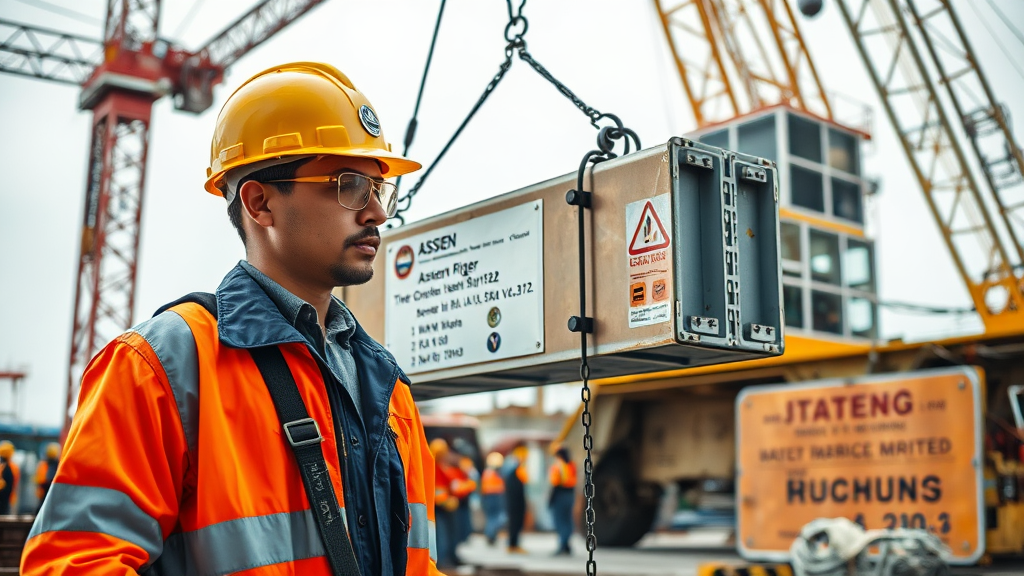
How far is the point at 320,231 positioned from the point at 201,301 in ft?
0.92

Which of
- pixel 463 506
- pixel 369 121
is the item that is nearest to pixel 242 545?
pixel 369 121

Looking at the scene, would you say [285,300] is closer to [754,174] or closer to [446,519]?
[754,174]

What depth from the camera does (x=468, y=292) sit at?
3.29m

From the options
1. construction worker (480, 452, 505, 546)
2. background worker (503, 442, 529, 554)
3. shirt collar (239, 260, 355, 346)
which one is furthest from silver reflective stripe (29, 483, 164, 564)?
construction worker (480, 452, 505, 546)

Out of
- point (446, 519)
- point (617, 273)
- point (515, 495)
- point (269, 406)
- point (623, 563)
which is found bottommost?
point (623, 563)

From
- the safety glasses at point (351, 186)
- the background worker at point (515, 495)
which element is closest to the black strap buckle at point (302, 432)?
the safety glasses at point (351, 186)

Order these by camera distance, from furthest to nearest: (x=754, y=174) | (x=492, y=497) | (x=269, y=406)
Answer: (x=492, y=497)
(x=754, y=174)
(x=269, y=406)

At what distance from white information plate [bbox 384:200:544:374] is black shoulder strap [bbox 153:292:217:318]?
1208 mm

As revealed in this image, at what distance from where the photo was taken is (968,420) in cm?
791

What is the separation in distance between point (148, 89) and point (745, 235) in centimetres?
2738

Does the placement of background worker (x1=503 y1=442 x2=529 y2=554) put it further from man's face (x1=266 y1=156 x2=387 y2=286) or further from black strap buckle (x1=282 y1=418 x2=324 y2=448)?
black strap buckle (x1=282 y1=418 x2=324 y2=448)

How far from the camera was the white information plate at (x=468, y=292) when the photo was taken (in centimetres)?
305

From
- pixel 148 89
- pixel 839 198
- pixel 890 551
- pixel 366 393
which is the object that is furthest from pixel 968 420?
pixel 148 89

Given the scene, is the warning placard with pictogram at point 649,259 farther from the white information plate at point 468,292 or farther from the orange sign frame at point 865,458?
the orange sign frame at point 865,458
